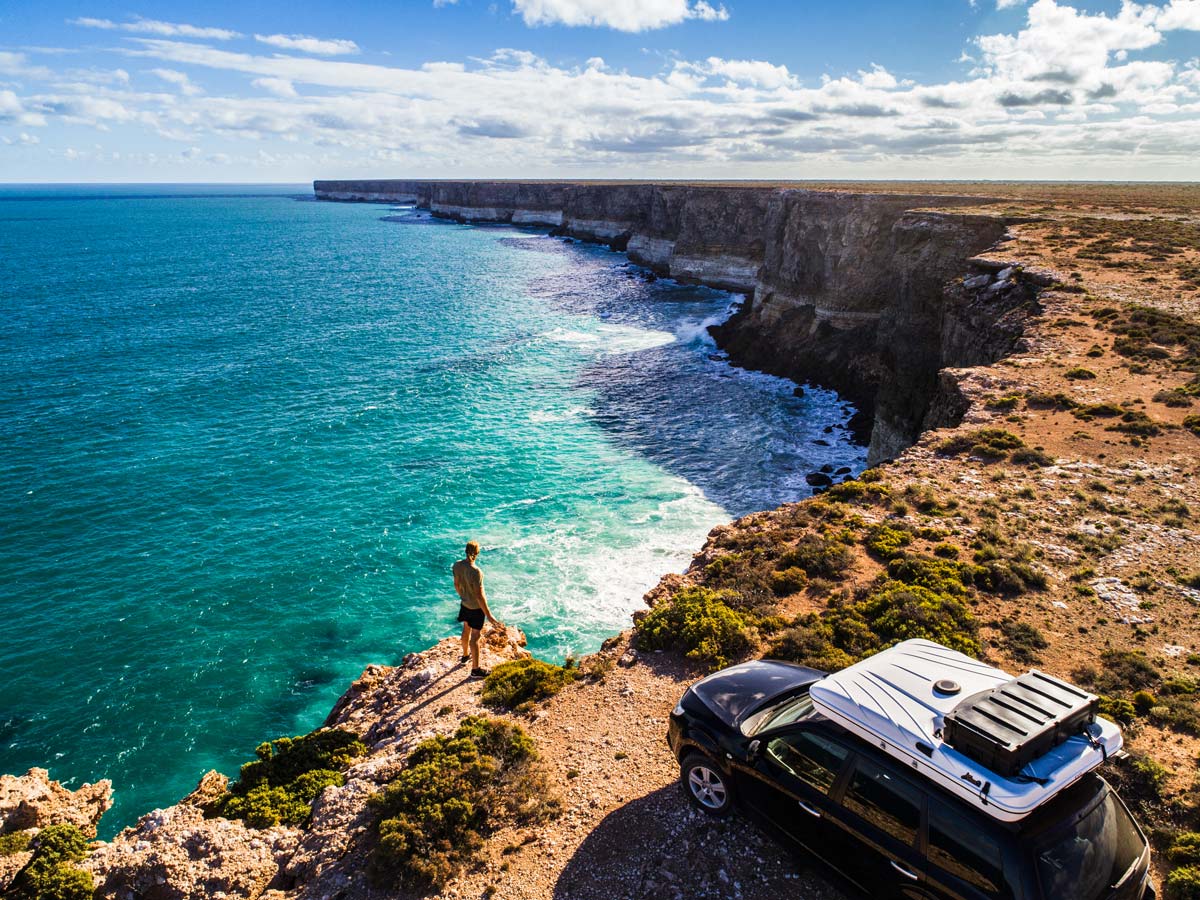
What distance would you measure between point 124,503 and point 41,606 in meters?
8.00

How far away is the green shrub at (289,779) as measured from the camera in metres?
12.4

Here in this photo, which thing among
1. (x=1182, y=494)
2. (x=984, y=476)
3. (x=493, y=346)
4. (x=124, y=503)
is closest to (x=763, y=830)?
(x=984, y=476)

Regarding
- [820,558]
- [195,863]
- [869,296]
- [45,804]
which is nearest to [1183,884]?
[820,558]

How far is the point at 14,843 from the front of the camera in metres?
12.9

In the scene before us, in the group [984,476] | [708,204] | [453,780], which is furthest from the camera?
[708,204]

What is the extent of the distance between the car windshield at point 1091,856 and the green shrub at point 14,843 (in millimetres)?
17445

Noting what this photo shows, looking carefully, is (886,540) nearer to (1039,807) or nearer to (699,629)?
(699,629)

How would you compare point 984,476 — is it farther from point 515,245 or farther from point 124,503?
point 515,245

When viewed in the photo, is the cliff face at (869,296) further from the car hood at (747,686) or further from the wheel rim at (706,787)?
the wheel rim at (706,787)

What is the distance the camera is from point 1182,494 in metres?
17.9

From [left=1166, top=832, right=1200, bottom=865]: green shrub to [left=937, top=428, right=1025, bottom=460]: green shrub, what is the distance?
14305mm

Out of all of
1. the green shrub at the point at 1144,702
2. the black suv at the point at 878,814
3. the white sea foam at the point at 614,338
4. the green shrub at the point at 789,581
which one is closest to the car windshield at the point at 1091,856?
the black suv at the point at 878,814

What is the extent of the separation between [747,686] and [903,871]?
3.09m

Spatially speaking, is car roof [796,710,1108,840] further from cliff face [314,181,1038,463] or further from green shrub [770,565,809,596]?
cliff face [314,181,1038,463]
